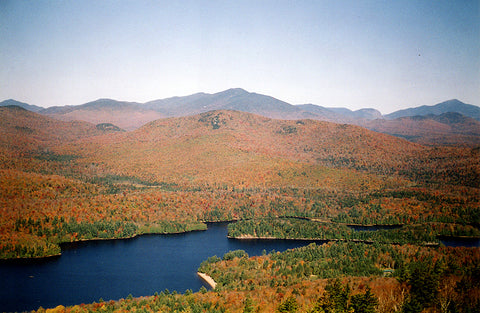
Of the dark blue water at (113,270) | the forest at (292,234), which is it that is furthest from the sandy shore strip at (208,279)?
the forest at (292,234)

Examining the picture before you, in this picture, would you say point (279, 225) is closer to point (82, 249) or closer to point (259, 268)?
point (259, 268)

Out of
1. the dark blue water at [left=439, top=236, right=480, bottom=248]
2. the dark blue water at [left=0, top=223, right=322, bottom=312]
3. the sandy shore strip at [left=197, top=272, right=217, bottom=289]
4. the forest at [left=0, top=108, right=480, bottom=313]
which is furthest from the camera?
the dark blue water at [left=439, top=236, right=480, bottom=248]

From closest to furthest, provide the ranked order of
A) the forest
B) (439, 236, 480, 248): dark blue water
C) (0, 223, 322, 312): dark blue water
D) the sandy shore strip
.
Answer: the forest → (0, 223, 322, 312): dark blue water → the sandy shore strip → (439, 236, 480, 248): dark blue water

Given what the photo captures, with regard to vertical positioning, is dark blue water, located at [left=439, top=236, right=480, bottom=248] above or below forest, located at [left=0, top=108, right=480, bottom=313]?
below

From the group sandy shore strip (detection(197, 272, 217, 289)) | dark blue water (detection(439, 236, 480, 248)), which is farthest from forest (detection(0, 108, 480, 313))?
dark blue water (detection(439, 236, 480, 248))

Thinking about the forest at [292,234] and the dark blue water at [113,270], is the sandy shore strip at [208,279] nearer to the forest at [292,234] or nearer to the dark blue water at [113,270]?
the dark blue water at [113,270]

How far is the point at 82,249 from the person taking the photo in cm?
12525

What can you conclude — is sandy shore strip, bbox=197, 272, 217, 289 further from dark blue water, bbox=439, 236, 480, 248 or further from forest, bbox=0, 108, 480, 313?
dark blue water, bbox=439, 236, 480, 248

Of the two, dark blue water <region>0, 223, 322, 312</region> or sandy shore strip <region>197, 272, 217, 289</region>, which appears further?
sandy shore strip <region>197, 272, 217, 289</region>

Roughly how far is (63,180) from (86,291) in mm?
99390

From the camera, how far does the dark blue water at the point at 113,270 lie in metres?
89.5

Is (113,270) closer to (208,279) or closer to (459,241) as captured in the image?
(208,279)

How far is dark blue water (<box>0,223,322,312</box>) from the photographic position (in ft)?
294

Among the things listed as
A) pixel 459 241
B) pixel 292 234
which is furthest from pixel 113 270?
pixel 459 241
